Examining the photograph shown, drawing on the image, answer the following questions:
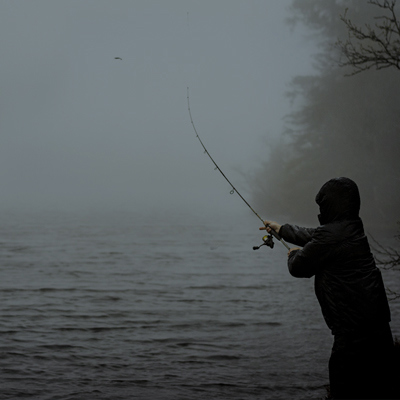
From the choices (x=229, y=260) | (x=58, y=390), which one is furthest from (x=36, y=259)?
(x=58, y=390)

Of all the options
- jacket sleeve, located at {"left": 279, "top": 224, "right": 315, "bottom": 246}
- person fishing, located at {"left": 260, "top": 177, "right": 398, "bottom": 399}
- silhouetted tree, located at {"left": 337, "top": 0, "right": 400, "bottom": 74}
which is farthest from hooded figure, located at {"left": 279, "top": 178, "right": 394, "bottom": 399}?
silhouetted tree, located at {"left": 337, "top": 0, "right": 400, "bottom": 74}

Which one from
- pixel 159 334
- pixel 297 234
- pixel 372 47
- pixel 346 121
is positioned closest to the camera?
pixel 297 234

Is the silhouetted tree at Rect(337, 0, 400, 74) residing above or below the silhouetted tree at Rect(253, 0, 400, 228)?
below

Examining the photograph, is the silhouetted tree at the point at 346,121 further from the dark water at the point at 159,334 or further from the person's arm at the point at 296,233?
the person's arm at the point at 296,233

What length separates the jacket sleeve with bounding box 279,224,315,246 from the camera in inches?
193

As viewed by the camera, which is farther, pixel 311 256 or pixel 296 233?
pixel 296 233

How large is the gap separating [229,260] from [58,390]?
21.4 m

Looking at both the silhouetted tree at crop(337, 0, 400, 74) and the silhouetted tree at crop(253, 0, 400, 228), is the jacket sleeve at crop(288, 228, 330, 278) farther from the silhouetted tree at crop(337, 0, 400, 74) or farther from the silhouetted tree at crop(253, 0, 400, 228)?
the silhouetted tree at crop(253, 0, 400, 228)

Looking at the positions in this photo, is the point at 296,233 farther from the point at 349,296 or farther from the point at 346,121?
the point at 346,121

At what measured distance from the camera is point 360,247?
180 inches

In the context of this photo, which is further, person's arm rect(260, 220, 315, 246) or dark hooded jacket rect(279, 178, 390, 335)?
person's arm rect(260, 220, 315, 246)

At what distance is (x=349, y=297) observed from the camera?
451 centimetres

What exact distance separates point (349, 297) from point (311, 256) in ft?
1.22

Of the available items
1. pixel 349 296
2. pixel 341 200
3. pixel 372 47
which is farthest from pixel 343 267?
pixel 372 47
